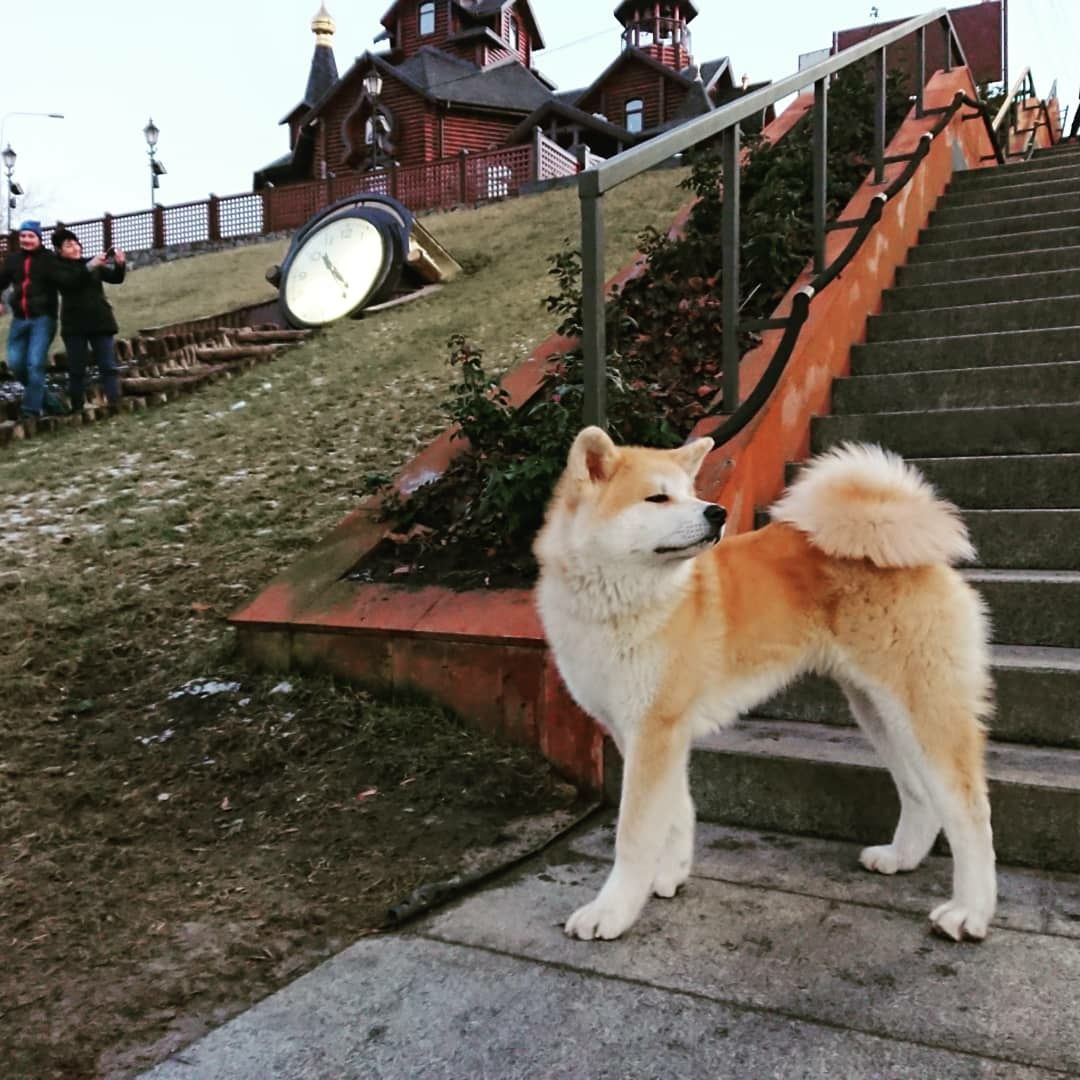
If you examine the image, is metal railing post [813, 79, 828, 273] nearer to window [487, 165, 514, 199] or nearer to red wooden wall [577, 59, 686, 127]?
window [487, 165, 514, 199]

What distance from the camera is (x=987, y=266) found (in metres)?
5.56

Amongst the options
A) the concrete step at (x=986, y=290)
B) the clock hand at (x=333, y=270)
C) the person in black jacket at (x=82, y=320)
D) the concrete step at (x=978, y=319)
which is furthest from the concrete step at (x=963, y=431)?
the clock hand at (x=333, y=270)

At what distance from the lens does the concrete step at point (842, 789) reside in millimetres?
2389

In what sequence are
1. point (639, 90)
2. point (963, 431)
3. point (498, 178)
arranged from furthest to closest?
point (639, 90), point (498, 178), point (963, 431)

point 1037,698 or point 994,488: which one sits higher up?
point 994,488

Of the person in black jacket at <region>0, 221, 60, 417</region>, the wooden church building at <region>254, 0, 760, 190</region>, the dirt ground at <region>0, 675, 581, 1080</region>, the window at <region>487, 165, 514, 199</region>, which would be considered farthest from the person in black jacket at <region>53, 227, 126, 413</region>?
the wooden church building at <region>254, 0, 760, 190</region>

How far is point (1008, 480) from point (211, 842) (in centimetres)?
333

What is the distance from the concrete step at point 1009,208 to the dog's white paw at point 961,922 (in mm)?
5488

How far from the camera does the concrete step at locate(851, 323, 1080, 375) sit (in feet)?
14.6

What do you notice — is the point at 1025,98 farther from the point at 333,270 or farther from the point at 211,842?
the point at 211,842

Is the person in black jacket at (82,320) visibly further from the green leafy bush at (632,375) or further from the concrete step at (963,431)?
the concrete step at (963,431)

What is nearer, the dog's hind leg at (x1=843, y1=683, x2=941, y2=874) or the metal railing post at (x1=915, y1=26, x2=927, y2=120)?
the dog's hind leg at (x1=843, y1=683, x2=941, y2=874)

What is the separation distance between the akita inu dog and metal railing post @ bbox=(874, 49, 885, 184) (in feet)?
13.3

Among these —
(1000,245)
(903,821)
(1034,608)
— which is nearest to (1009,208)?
(1000,245)
